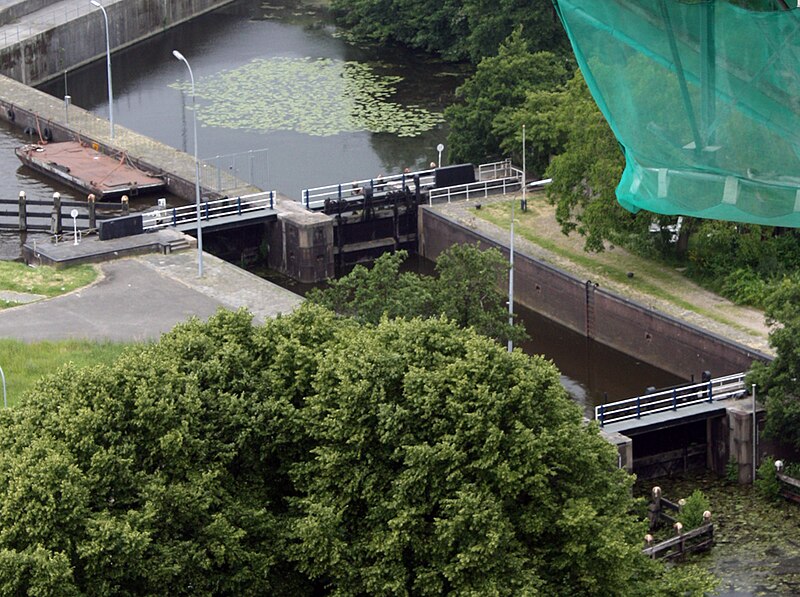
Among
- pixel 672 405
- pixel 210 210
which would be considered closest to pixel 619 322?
pixel 672 405

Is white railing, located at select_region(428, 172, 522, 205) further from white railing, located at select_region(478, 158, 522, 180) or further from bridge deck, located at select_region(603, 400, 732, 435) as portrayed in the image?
bridge deck, located at select_region(603, 400, 732, 435)

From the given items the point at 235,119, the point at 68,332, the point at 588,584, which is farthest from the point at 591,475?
the point at 235,119

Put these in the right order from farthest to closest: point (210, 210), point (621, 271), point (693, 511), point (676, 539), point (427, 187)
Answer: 1. point (427, 187)
2. point (210, 210)
3. point (621, 271)
4. point (693, 511)
5. point (676, 539)

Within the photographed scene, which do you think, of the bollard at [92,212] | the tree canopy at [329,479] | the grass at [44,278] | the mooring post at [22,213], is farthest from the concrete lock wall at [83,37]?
the tree canopy at [329,479]

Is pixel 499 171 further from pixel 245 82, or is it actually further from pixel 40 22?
pixel 40 22

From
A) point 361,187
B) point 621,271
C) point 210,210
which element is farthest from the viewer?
point 361,187

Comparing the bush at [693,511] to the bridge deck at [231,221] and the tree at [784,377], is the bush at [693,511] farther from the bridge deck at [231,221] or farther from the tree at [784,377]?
the bridge deck at [231,221]
